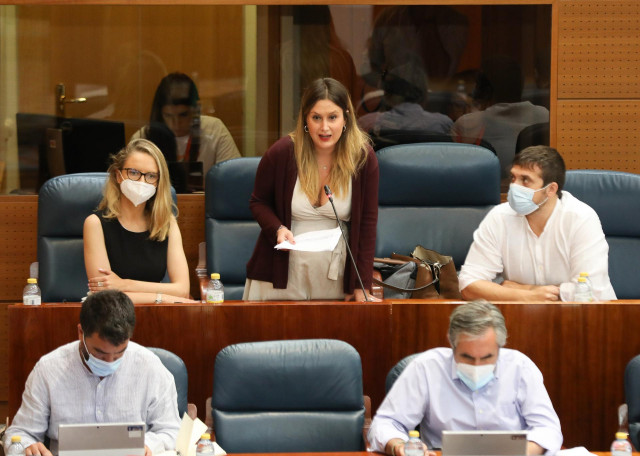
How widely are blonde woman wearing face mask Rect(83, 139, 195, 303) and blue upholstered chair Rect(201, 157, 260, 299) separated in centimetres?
52

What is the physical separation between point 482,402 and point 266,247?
121 cm

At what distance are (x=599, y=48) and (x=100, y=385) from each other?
3.21 meters

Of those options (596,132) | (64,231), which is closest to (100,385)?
(64,231)

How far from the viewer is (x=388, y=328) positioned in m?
3.88

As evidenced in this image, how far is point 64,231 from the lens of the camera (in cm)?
474

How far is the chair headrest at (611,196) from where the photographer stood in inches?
188

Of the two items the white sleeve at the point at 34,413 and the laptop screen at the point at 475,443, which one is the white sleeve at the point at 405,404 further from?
the white sleeve at the point at 34,413

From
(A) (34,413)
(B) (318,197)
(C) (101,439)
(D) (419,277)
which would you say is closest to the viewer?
(C) (101,439)

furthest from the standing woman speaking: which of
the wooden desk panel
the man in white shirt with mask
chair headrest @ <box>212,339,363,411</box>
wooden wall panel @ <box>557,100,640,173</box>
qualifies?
wooden wall panel @ <box>557,100,640,173</box>

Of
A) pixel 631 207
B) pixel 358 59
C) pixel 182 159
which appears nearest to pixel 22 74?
pixel 182 159

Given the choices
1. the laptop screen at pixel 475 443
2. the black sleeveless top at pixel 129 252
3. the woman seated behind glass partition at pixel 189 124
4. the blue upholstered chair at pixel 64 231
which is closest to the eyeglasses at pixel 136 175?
the black sleeveless top at pixel 129 252

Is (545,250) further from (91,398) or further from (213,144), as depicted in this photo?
(91,398)

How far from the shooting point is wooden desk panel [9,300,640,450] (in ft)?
12.6

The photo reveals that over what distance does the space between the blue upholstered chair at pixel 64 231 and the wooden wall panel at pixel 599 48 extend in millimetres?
2389
